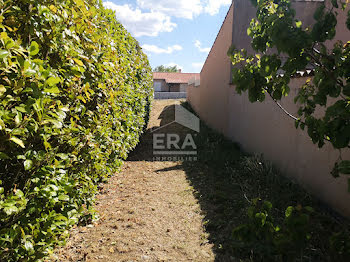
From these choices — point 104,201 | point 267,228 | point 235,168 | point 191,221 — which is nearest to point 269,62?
point 267,228

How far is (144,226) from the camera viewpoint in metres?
3.65

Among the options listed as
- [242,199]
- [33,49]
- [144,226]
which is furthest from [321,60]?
[144,226]

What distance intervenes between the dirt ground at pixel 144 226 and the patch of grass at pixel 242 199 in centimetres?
23

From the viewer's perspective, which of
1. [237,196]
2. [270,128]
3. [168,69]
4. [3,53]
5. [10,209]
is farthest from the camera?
[168,69]

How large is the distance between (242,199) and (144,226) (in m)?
1.82

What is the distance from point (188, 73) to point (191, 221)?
4844 cm

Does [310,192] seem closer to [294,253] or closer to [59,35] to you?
[294,253]

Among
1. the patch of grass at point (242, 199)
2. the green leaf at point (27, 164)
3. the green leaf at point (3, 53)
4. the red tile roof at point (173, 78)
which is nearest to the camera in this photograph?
the green leaf at point (3, 53)

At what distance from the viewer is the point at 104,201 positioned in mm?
4484

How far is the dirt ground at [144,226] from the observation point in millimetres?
2985

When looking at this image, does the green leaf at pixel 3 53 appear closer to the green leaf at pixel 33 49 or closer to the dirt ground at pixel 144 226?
the green leaf at pixel 33 49

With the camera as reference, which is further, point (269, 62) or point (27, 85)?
point (269, 62)

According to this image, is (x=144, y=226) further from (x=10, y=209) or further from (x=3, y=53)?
(x=3, y=53)

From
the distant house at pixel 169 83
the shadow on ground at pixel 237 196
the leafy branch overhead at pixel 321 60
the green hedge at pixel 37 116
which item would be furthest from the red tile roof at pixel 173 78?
the leafy branch overhead at pixel 321 60
